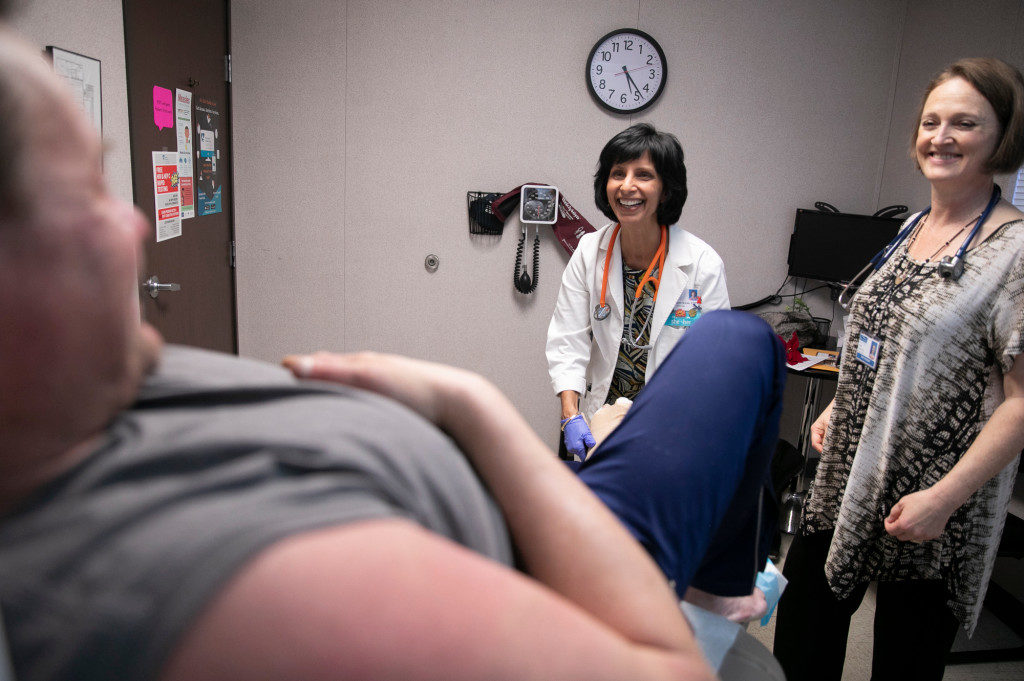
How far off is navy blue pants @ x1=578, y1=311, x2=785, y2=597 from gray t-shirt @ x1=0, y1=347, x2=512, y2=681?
1.23 ft

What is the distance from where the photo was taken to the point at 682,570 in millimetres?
915

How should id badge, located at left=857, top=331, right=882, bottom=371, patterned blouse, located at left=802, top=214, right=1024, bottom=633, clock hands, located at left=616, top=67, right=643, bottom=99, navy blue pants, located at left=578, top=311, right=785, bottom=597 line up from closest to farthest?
navy blue pants, located at left=578, top=311, right=785, bottom=597 → patterned blouse, located at left=802, top=214, right=1024, bottom=633 → id badge, located at left=857, top=331, right=882, bottom=371 → clock hands, located at left=616, top=67, right=643, bottom=99

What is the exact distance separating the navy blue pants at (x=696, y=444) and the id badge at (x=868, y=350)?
69 cm

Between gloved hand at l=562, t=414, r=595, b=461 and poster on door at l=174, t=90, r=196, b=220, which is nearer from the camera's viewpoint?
gloved hand at l=562, t=414, r=595, b=461

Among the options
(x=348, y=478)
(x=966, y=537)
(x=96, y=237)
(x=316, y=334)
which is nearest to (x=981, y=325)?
(x=966, y=537)

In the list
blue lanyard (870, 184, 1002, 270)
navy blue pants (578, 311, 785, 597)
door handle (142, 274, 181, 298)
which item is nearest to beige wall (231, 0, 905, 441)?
door handle (142, 274, 181, 298)

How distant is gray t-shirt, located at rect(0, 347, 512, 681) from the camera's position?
0.41m

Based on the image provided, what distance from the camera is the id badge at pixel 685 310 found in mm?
2107

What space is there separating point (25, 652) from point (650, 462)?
70 centimetres

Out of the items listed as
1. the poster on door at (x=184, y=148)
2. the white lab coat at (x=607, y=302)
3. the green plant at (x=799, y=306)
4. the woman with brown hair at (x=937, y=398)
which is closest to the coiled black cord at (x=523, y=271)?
the white lab coat at (x=607, y=302)

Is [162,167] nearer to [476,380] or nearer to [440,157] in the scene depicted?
[440,157]

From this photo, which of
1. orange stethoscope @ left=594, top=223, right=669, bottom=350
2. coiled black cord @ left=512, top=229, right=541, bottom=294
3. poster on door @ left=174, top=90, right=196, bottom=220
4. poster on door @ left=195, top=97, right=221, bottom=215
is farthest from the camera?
coiled black cord @ left=512, top=229, right=541, bottom=294

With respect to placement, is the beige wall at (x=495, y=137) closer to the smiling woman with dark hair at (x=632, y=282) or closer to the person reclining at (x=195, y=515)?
the smiling woman with dark hair at (x=632, y=282)

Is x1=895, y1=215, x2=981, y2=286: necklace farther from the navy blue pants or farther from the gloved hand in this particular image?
the gloved hand
